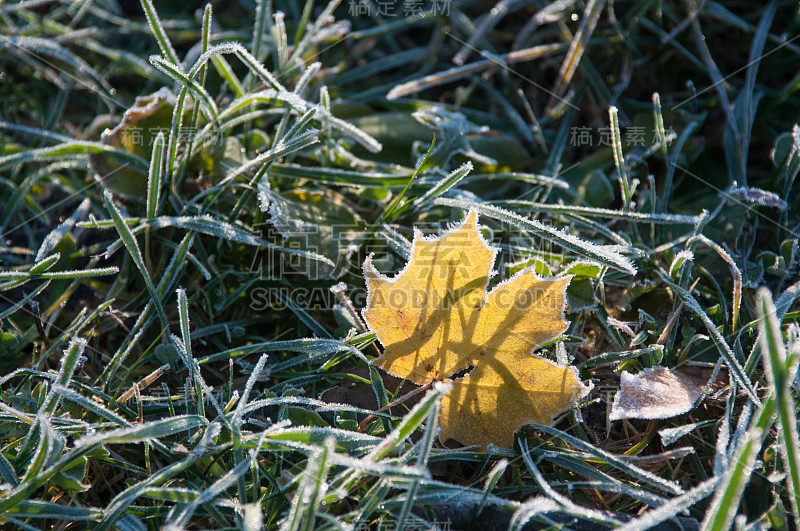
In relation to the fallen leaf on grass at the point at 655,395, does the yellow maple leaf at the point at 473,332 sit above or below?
above

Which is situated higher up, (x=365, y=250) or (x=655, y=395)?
(x=365, y=250)

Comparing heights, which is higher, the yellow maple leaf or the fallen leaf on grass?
the yellow maple leaf

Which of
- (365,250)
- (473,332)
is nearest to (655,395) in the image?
(473,332)

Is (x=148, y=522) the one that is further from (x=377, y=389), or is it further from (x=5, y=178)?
(x=5, y=178)

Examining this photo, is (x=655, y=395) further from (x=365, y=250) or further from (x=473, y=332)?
(x=365, y=250)

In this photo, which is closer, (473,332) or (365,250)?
(473,332)
